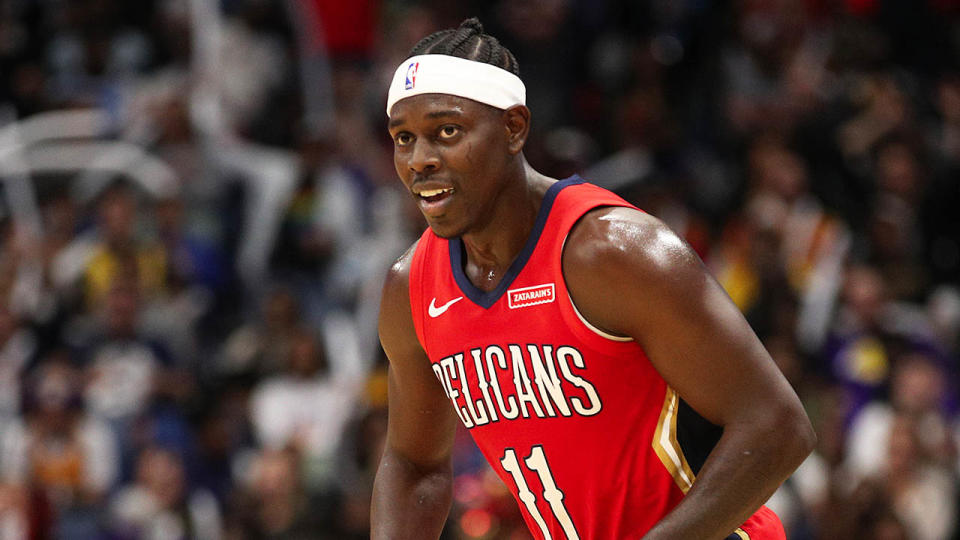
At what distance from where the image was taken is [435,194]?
377 centimetres

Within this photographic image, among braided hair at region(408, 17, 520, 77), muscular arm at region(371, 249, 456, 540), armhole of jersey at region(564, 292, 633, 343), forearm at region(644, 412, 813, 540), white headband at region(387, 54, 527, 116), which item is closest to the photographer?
forearm at region(644, 412, 813, 540)

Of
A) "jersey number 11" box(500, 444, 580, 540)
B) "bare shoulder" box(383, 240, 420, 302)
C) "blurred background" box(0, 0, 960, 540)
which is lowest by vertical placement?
"blurred background" box(0, 0, 960, 540)

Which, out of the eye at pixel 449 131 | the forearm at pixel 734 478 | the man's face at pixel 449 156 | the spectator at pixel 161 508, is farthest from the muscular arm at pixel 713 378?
the spectator at pixel 161 508

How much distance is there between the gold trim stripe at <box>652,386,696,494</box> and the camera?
3.79m

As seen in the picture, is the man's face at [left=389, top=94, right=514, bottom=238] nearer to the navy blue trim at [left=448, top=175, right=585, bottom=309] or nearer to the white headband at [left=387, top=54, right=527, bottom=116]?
the white headband at [left=387, top=54, right=527, bottom=116]

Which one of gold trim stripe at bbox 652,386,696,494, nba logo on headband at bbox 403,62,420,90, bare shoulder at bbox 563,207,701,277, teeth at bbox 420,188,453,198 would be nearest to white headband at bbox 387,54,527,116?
nba logo on headband at bbox 403,62,420,90

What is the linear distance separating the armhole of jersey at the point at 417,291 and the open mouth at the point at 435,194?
431mm

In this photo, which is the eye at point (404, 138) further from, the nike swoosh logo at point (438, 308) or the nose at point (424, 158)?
the nike swoosh logo at point (438, 308)

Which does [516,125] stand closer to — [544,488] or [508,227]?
[508,227]

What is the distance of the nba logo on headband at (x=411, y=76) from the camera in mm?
3795

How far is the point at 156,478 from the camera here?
9.29 meters

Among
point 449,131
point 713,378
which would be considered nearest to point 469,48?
point 449,131

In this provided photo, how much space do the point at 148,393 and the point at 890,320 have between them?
5238 mm

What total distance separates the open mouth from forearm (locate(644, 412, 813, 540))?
3.22 ft
